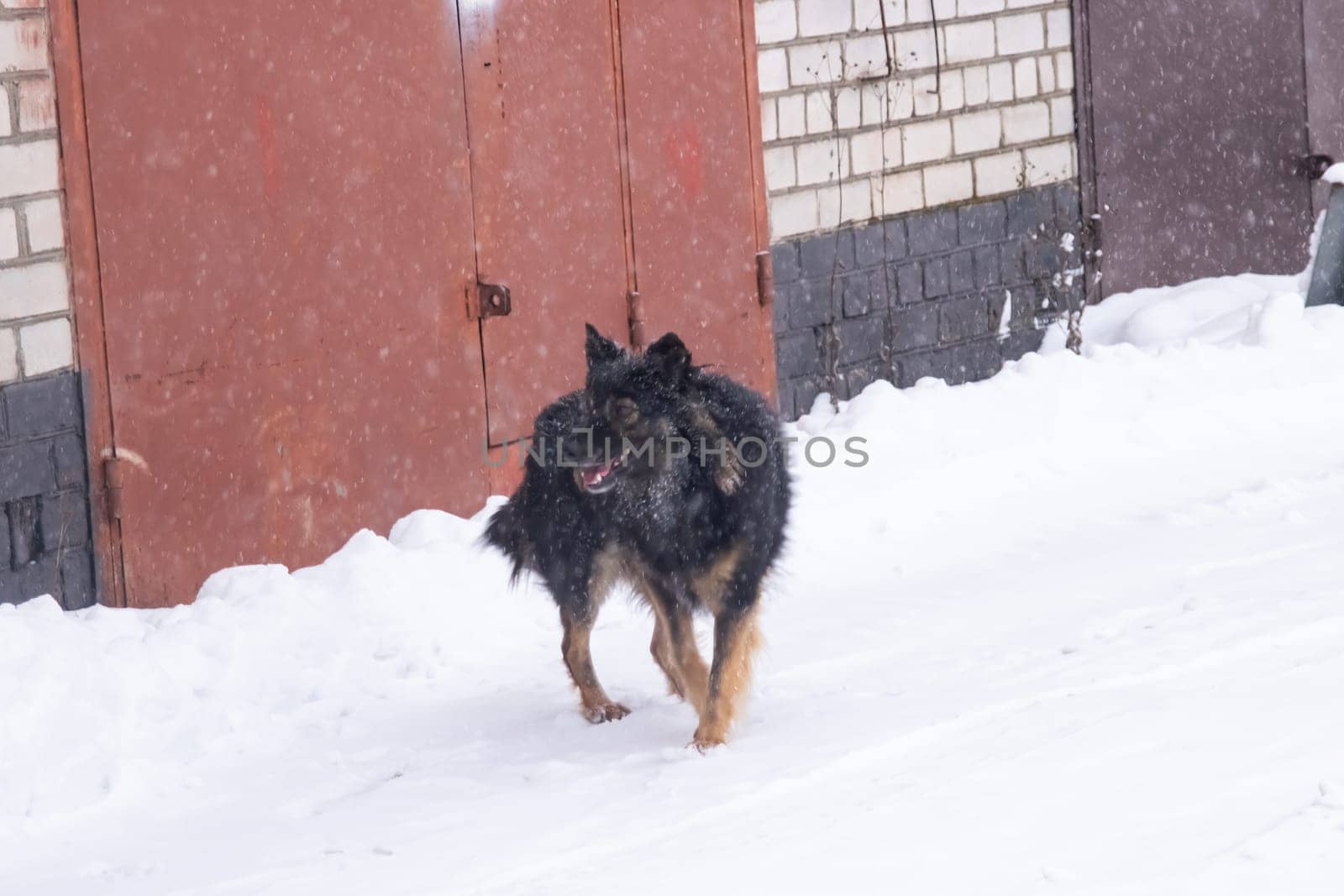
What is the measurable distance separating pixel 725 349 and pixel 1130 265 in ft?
13.4

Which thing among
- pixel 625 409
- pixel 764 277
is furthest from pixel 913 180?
pixel 625 409

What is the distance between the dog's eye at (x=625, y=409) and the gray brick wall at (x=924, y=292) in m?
4.42

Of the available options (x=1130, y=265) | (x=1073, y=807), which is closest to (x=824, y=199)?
(x=1130, y=265)

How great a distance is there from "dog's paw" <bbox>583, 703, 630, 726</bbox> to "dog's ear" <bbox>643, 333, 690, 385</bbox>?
3.84 ft

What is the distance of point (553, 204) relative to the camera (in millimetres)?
8078

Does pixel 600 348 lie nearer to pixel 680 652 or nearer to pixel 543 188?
pixel 680 652

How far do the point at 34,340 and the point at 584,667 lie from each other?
97.7 inches

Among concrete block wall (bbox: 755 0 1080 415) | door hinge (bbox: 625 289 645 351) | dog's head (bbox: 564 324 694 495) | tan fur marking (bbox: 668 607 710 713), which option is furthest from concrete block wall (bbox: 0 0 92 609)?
concrete block wall (bbox: 755 0 1080 415)

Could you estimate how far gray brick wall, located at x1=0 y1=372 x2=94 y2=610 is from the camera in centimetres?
624

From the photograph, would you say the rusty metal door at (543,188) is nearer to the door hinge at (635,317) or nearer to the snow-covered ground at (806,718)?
the door hinge at (635,317)

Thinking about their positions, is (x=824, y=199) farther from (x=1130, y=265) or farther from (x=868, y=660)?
(x=868, y=660)

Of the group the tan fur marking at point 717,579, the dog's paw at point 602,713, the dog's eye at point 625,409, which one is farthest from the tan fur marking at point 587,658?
the dog's eye at point 625,409

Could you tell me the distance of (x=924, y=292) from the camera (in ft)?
33.6

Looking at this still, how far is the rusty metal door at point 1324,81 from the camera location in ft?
40.3
